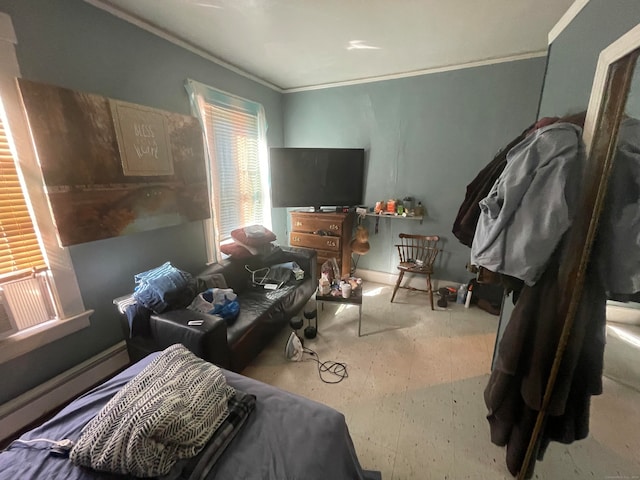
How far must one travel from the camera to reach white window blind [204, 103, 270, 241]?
246 cm

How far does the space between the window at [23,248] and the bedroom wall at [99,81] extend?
80mm

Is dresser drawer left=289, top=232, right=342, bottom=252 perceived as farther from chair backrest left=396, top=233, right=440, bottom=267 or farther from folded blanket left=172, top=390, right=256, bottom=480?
folded blanket left=172, top=390, right=256, bottom=480

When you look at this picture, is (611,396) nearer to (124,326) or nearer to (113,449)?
(113,449)

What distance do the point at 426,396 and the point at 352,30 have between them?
2.66m

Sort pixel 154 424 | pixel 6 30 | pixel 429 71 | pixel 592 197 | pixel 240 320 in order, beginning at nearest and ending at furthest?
pixel 154 424 → pixel 592 197 → pixel 6 30 → pixel 240 320 → pixel 429 71

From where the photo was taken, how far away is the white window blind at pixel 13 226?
132 cm

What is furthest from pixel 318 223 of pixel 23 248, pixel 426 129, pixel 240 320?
pixel 23 248

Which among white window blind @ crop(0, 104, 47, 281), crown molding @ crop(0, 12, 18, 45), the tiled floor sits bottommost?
the tiled floor

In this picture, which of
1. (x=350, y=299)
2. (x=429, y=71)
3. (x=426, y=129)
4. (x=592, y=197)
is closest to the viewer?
(x=592, y=197)

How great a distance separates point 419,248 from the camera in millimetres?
2992

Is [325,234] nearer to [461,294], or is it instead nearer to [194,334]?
[461,294]

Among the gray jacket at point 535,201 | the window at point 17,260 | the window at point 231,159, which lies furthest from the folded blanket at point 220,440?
the window at point 231,159

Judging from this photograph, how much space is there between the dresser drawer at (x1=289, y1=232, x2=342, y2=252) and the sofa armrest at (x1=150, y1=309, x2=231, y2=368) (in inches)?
63.0

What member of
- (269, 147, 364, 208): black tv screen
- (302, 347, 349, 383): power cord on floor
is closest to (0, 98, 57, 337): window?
(302, 347, 349, 383): power cord on floor
